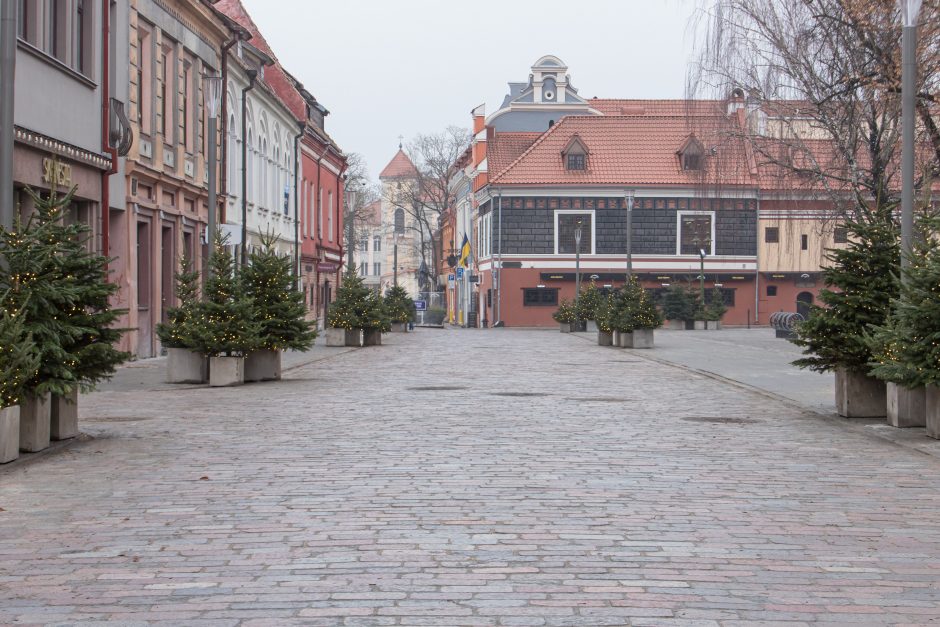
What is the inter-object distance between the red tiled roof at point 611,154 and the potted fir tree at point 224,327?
54.5 metres

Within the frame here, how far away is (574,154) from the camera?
2975 inches

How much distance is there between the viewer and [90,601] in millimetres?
6133

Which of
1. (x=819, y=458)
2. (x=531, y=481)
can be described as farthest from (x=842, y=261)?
(x=531, y=481)

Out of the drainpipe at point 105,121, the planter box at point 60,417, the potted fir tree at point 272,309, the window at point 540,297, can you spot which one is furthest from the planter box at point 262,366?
the window at point 540,297

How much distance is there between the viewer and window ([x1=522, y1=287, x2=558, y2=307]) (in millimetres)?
74688

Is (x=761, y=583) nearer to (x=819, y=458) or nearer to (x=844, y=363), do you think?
(x=819, y=458)

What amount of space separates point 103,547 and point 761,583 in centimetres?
369

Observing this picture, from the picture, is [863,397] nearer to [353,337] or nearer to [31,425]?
[31,425]

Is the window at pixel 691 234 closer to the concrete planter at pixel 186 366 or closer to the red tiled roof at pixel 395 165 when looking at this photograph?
the concrete planter at pixel 186 366

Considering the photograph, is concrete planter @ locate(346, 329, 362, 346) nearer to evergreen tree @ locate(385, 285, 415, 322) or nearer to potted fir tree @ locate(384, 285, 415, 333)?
evergreen tree @ locate(385, 285, 415, 322)

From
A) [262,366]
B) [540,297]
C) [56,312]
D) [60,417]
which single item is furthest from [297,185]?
[56,312]

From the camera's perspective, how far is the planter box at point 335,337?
124 feet

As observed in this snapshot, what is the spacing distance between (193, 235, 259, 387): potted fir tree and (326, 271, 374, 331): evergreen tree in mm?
16897

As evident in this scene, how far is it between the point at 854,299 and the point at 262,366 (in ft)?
34.9
